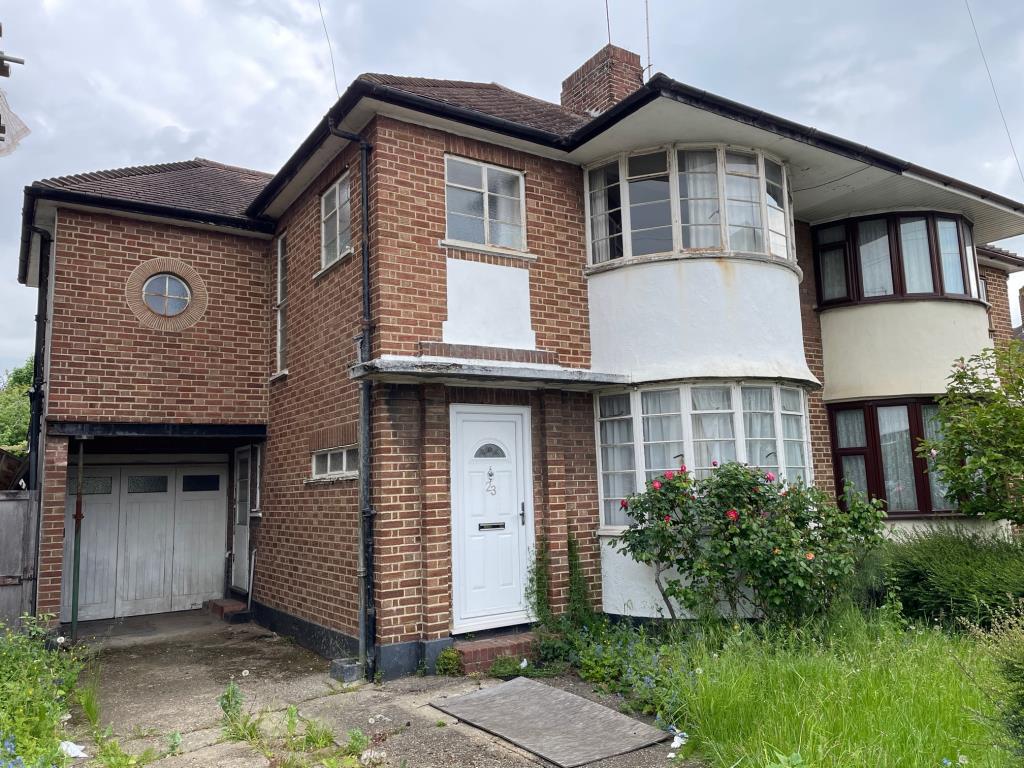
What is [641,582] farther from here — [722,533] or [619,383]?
[619,383]

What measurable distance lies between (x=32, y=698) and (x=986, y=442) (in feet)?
31.4

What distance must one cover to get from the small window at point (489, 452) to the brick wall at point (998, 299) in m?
11.0

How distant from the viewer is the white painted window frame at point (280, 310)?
399 inches

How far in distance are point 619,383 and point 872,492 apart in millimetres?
4475

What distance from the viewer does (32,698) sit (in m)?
5.48

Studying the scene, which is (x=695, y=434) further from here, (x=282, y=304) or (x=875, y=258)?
(x=282, y=304)

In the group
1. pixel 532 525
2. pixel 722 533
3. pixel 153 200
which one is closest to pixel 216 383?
pixel 153 200

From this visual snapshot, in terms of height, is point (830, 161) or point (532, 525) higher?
point (830, 161)

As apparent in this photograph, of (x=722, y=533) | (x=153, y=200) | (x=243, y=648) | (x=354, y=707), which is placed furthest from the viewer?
(x=153, y=200)

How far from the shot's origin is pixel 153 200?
32.1 ft

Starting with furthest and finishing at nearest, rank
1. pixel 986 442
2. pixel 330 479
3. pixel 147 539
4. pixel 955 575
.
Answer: pixel 147 539
pixel 986 442
pixel 330 479
pixel 955 575

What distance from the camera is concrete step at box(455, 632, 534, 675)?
7141mm

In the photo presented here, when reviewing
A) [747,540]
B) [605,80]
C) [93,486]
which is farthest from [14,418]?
[747,540]

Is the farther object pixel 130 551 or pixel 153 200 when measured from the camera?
pixel 130 551
